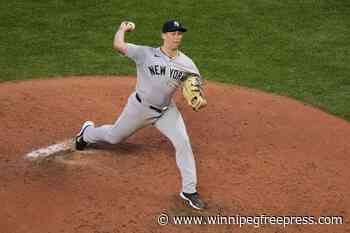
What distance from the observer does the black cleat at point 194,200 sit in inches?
272

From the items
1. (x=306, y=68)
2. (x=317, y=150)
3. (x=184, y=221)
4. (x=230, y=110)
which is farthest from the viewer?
(x=306, y=68)

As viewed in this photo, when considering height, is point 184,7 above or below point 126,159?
above

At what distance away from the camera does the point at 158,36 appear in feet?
42.1

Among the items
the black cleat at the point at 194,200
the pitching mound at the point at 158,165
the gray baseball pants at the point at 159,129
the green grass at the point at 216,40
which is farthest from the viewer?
Answer: the green grass at the point at 216,40

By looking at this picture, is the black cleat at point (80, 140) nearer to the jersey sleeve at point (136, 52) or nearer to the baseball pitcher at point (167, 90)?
the baseball pitcher at point (167, 90)

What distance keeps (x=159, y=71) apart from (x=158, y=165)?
50.6 inches

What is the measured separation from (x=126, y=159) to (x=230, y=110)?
7.35ft

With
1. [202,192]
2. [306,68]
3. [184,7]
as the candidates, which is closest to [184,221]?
[202,192]

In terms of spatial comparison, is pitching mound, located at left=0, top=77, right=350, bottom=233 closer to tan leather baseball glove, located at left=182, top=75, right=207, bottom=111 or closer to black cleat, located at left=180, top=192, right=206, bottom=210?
black cleat, located at left=180, top=192, right=206, bottom=210

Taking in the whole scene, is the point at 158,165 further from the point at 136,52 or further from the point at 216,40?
the point at 216,40

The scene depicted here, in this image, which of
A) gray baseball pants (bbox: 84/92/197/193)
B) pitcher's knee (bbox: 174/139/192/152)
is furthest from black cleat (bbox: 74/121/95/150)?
pitcher's knee (bbox: 174/139/192/152)

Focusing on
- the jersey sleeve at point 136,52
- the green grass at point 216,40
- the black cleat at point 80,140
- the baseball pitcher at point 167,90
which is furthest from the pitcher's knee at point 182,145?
the green grass at point 216,40

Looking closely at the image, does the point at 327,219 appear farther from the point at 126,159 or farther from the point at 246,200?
the point at 126,159

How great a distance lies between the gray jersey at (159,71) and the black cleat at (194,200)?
1094mm
